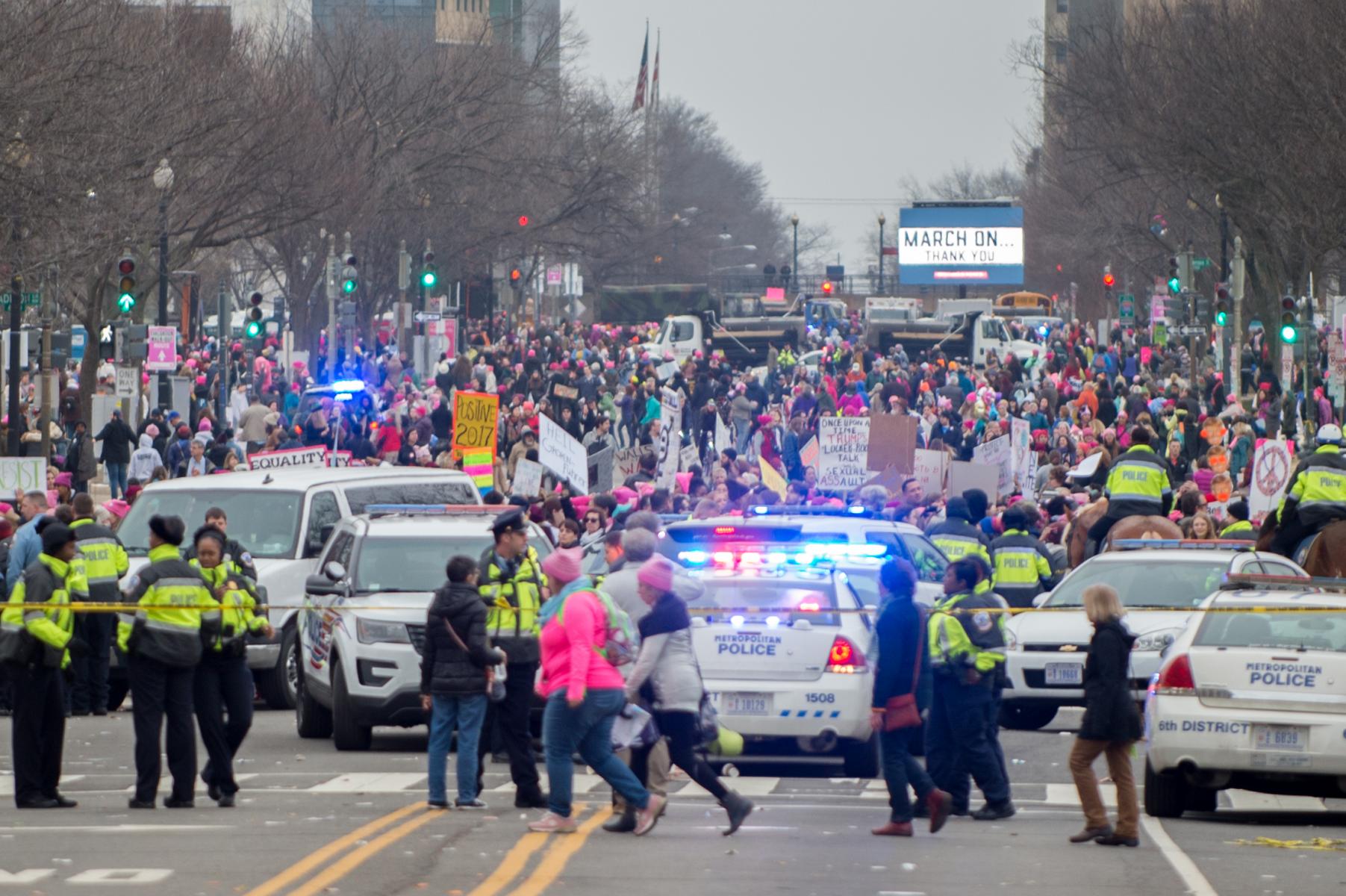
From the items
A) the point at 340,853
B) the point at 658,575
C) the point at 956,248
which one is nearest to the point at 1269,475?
the point at 658,575

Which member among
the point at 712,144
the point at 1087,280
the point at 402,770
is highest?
the point at 712,144

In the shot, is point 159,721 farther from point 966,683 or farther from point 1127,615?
point 1127,615

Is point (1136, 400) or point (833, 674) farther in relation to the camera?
point (1136, 400)

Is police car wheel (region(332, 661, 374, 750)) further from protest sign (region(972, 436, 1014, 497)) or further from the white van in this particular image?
protest sign (region(972, 436, 1014, 497))

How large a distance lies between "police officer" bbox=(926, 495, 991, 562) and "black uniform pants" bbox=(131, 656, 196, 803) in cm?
769

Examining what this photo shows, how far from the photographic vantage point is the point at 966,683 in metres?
13.4

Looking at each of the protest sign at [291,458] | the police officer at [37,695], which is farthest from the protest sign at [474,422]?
the police officer at [37,695]

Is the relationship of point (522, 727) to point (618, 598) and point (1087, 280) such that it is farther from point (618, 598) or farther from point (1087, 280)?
point (1087, 280)

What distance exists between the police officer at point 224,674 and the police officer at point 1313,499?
9419 mm

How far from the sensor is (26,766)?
45.0 feet

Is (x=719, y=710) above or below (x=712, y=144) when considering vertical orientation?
below

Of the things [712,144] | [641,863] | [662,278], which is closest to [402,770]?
[641,863]

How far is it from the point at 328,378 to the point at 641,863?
133 ft

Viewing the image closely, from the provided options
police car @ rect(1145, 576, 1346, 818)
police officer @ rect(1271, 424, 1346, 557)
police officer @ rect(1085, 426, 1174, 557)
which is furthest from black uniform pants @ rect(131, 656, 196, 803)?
police officer @ rect(1085, 426, 1174, 557)
